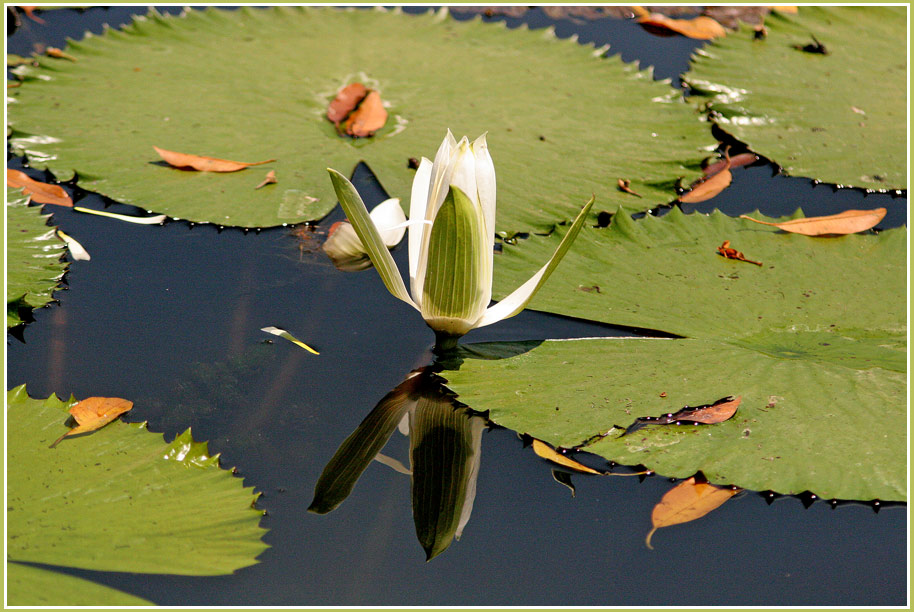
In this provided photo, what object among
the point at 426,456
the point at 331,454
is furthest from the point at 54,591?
the point at 426,456

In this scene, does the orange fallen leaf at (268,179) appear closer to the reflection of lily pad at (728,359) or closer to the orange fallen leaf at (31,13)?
the reflection of lily pad at (728,359)

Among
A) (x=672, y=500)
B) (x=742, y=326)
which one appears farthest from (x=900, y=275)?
(x=672, y=500)

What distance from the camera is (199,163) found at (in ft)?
8.67

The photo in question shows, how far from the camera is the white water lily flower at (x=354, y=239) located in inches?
92.8

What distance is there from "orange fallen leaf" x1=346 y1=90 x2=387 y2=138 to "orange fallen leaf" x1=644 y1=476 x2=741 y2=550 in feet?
5.80

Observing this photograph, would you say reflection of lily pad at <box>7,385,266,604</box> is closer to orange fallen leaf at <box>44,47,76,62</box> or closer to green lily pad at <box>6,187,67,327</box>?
green lily pad at <box>6,187,67,327</box>

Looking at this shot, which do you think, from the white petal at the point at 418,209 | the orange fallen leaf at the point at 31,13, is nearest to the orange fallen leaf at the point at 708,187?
the white petal at the point at 418,209

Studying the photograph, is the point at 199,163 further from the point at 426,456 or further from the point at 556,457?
the point at 556,457

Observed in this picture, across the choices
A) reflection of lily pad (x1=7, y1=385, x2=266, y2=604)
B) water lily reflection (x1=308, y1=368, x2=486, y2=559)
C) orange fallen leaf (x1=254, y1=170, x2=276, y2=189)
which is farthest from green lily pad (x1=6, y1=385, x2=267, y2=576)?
orange fallen leaf (x1=254, y1=170, x2=276, y2=189)

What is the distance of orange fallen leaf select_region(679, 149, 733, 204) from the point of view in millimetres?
2666

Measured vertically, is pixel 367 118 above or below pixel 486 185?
below

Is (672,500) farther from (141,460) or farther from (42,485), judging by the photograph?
(42,485)

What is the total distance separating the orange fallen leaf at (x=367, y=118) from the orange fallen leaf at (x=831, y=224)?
1360 mm

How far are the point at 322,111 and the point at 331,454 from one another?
1.66 meters
